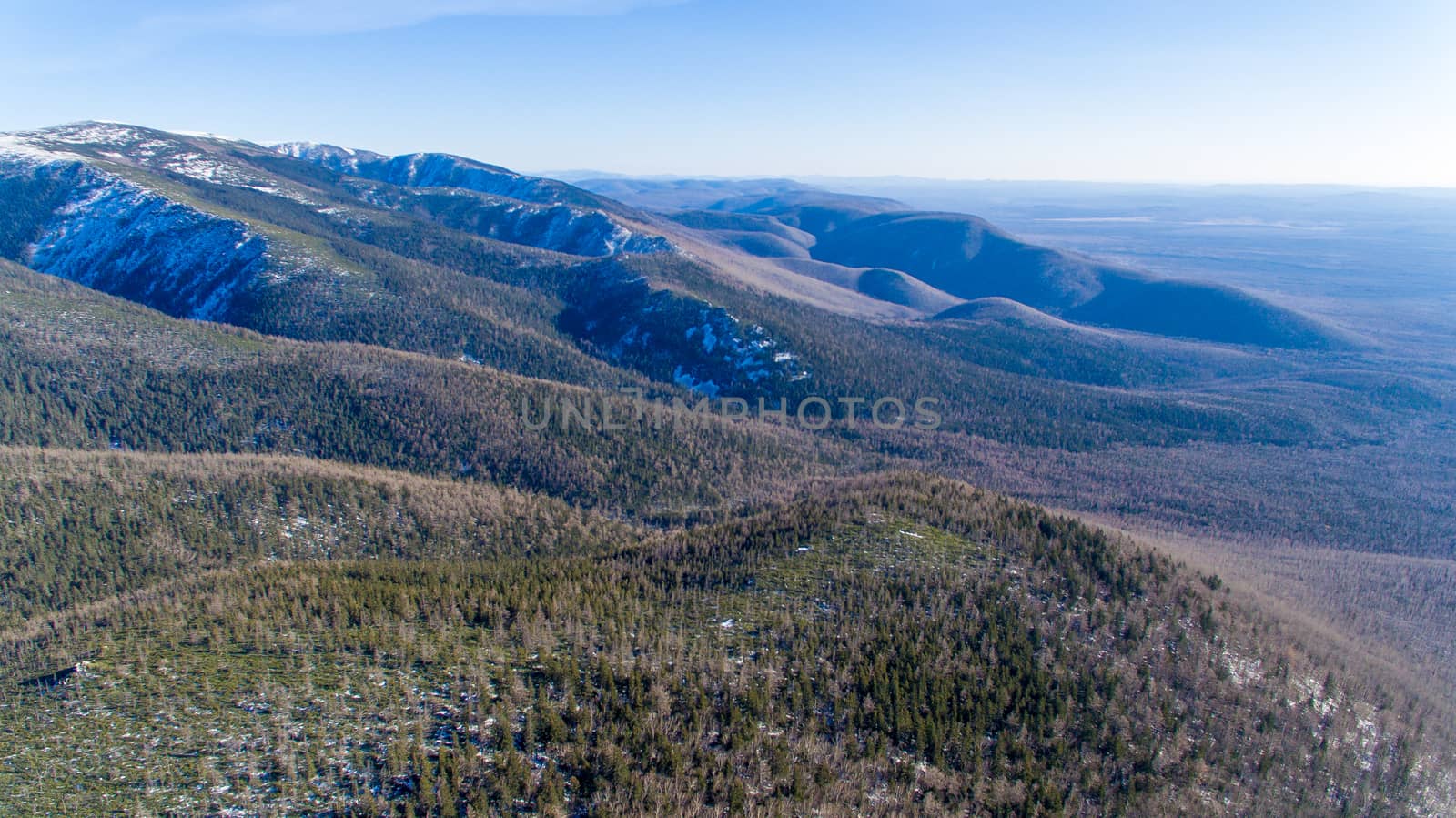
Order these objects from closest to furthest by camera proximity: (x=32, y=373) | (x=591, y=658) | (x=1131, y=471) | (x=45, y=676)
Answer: (x=45, y=676)
(x=591, y=658)
(x=32, y=373)
(x=1131, y=471)

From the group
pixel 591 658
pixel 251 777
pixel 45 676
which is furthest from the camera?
pixel 591 658

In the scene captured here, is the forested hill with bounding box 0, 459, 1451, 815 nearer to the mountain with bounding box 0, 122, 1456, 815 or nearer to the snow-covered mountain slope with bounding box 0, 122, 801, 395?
the mountain with bounding box 0, 122, 1456, 815

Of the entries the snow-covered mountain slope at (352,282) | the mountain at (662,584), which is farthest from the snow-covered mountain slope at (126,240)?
the mountain at (662,584)

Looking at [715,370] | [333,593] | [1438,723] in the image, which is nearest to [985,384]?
[715,370]

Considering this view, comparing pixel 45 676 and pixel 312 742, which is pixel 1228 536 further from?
pixel 45 676

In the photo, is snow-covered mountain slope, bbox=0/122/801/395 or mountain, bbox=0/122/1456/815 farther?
snow-covered mountain slope, bbox=0/122/801/395

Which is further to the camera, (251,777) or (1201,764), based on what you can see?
(1201,764)

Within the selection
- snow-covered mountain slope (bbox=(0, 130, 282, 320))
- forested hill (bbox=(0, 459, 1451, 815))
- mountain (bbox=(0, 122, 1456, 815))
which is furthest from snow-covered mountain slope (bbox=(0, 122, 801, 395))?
forested hill (bbox=(0, 459, 1451, 815))

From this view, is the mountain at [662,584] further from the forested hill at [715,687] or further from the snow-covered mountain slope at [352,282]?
the snow-covered mountain slope at [352,282]

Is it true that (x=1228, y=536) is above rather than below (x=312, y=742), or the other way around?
below
